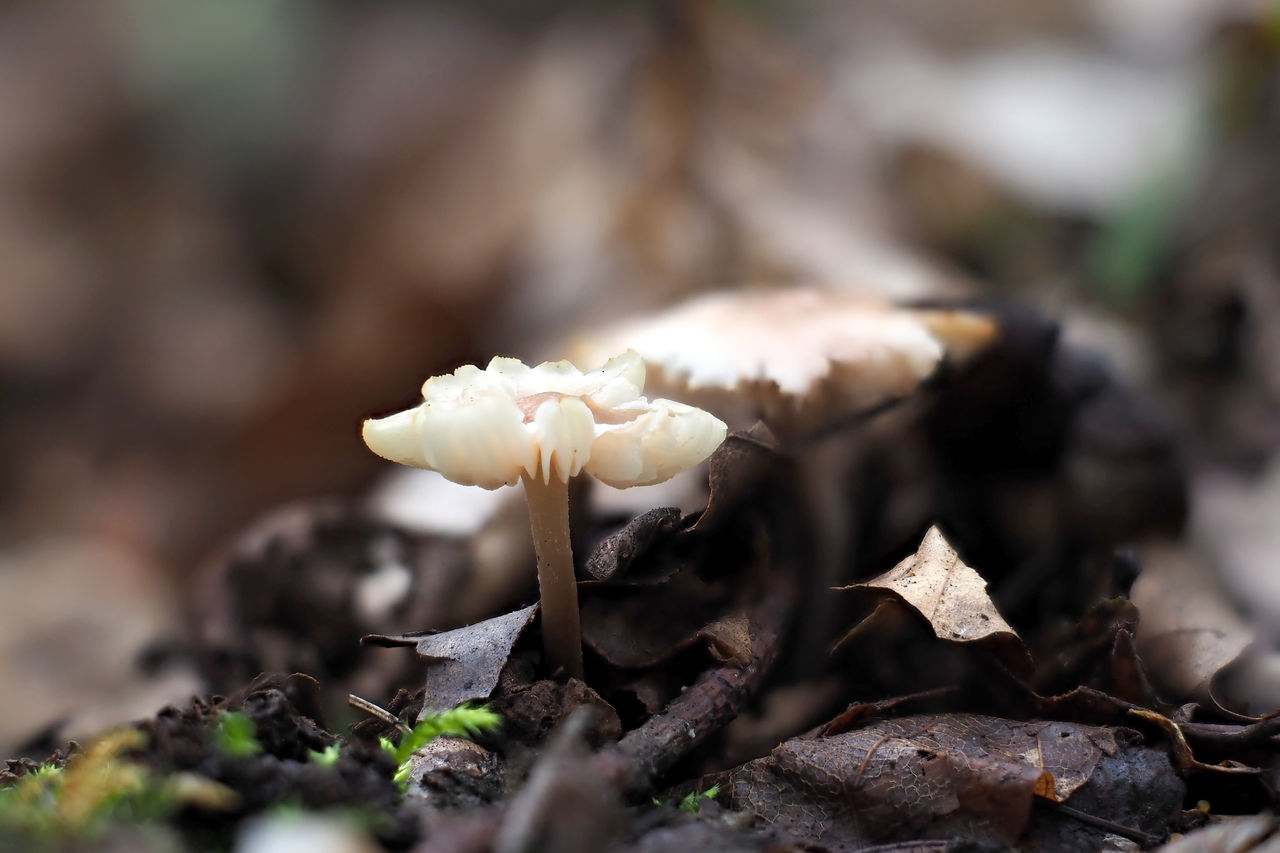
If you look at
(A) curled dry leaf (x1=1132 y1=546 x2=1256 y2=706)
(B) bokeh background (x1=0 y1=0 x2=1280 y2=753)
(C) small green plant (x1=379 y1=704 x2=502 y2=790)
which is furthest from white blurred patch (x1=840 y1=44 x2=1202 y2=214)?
(C) small green plant (x1=379 y1=704 x2=502 y2=790)

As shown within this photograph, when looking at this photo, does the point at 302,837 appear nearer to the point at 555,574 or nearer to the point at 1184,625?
the point at 555,574

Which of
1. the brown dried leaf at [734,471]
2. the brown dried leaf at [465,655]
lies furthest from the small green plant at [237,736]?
the brown dried leaf at [734,471]

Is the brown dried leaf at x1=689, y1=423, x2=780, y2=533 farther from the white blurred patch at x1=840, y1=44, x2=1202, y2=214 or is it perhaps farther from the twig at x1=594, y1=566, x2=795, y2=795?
the white blurred patch at x1=840, y1=44, x2=1202, y2=214

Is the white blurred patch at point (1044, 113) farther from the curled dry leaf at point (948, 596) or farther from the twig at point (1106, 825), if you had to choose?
the twig at point (1106, 825)

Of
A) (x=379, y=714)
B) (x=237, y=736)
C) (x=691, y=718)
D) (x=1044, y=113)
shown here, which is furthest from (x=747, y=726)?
(x=1044, y=113)

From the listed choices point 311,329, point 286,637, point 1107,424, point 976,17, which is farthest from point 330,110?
point 1107,424
